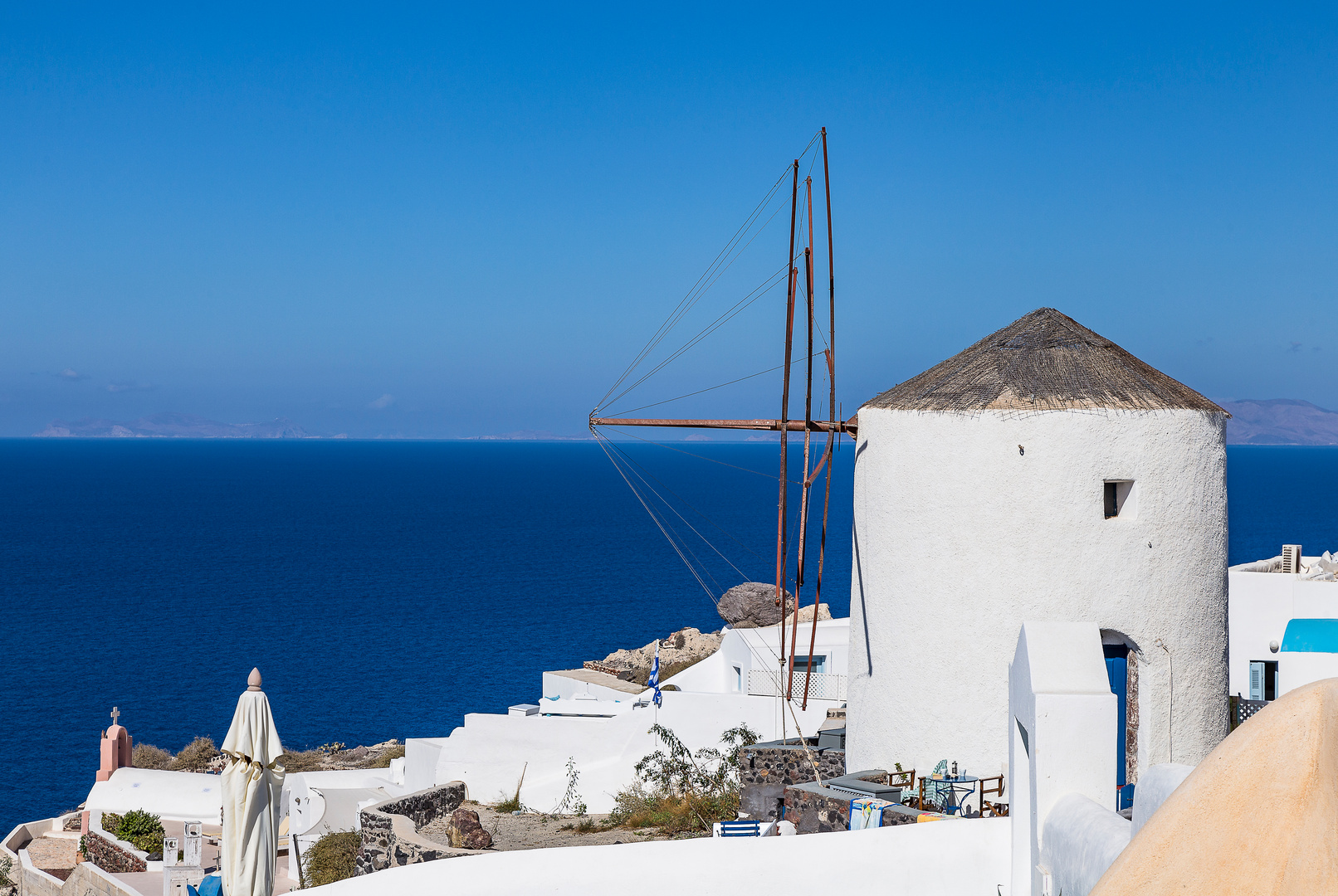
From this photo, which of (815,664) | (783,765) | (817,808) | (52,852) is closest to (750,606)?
(815,664)

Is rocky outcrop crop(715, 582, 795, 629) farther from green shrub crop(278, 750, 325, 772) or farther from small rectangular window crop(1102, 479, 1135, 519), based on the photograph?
small rectangular window crop(1102, 479, 1135, 519)

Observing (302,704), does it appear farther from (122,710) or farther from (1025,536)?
(1025,536)

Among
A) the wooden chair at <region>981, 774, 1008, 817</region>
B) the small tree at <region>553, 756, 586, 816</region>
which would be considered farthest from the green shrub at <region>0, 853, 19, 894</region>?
the wooden chair at <region>981, 774, 1008, 817</region>

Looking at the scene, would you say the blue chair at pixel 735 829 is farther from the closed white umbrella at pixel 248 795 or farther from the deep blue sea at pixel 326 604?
the deep blue sea at pixel 326 604

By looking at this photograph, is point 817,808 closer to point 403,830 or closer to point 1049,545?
point 1049,545

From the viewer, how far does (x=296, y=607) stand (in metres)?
79.3

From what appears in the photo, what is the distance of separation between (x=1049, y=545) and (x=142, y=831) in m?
19.2

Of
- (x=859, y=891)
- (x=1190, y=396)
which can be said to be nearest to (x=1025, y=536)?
(x=1190, y=396)

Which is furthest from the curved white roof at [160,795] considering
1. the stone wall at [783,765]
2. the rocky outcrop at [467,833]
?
the stone wall at [783,765]

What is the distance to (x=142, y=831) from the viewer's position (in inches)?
926

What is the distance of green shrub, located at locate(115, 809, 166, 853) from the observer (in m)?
23.1

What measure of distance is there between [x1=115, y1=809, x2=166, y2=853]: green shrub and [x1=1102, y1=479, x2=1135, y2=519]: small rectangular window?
19.0 meters

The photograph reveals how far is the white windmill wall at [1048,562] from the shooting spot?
13.9 meters

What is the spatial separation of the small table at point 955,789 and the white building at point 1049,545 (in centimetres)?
74
